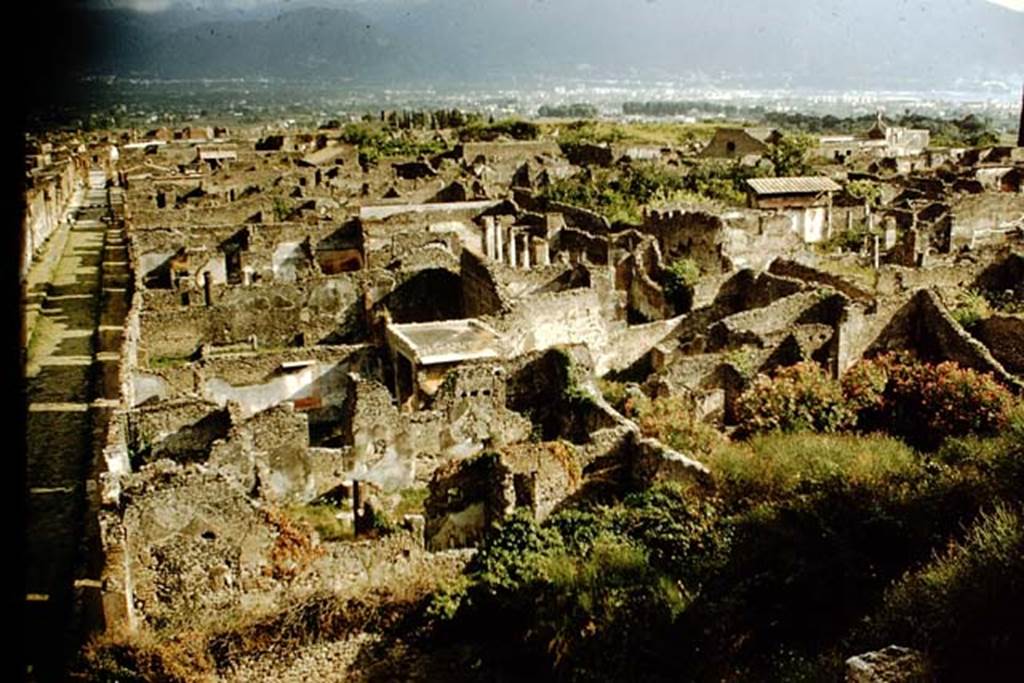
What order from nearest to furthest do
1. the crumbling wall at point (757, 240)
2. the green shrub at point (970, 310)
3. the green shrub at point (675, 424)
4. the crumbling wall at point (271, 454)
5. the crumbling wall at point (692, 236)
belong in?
the crumbling wall at point (271, 454) → the green shrub at point (675, 424) → the green shrub at point (970, 310) → the crumbling wall at point (692, 236) → the crumbling wall at point (757, 240)

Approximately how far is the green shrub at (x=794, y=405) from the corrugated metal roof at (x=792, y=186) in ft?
81.4

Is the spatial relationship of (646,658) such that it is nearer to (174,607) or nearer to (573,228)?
(174,607)

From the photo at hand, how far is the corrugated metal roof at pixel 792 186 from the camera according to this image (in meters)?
40.8

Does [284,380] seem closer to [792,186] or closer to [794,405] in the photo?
[794,405]

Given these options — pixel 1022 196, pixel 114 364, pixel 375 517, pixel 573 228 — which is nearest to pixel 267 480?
pixel 375 517

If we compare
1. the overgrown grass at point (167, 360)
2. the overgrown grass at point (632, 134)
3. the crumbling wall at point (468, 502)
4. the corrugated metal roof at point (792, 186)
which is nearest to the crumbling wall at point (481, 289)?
the overgrown grass at point (167, 360)

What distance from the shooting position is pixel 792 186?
4134cm

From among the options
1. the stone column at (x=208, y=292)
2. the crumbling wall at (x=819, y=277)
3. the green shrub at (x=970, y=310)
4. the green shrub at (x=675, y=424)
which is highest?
the crumbling wall at (x=819, y=277)

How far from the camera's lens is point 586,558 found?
11.2 meters

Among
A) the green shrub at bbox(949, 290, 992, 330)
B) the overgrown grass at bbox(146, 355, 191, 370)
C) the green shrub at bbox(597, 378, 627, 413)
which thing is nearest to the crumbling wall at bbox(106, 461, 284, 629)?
the green shrub at bbox(597, 378, 627, 413)

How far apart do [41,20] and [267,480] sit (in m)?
11.3

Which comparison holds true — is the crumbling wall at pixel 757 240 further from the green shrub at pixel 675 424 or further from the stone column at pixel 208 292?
the stone column at pixel 208 292

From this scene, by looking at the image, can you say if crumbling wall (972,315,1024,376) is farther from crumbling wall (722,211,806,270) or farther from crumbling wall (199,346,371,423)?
crumbling wall (199,346,371,423)

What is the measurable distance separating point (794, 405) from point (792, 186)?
2674 cm
